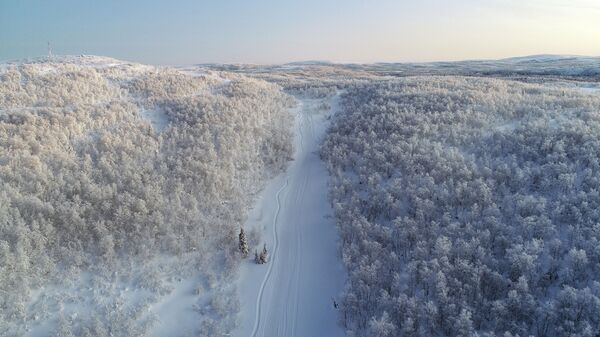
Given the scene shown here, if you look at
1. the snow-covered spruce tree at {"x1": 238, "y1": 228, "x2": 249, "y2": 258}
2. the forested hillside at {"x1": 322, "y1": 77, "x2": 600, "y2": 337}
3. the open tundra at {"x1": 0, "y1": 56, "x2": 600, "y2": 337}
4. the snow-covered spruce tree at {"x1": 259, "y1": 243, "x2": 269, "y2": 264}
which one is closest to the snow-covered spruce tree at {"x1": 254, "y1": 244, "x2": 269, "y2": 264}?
the snow-covered spruce tree at {"x1": 259, "y1": 243, "x2": 269, "y2": 264}

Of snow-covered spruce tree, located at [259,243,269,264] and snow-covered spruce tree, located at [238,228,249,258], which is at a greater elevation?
snow-covered spruce tree, located at [238,228,249,258]

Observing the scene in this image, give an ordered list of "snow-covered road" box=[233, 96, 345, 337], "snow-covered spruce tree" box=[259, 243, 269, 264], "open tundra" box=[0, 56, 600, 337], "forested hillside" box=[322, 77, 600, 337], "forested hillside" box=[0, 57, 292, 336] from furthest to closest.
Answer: "snow-covered spruce tree" box=[259, 243, 269, 264] < "snow-covered road" box=[233, 96, 345, 337] < "forested hillside" box=[0, 57, 292, 336] < "open tundra" box=[0, 56, 600, 337] < "forested hillside" box=[322, 77, 600, 337]

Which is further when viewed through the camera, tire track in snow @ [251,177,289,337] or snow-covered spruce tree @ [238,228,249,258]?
snow-covered spruce tree @ [238,228,249,258]

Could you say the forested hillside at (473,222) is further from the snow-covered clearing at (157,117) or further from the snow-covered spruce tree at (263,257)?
the snow-covered clearing at (157,117)

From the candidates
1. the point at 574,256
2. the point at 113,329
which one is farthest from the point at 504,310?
the point at 113,329

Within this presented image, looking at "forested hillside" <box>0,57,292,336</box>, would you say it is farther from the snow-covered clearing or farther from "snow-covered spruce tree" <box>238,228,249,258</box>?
"snow-covered spruce tree" <box>238,228,249,258</box>

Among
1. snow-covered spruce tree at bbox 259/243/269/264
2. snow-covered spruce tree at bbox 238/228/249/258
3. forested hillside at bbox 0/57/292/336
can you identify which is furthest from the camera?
snow-covered spruce tree at bbox 238/228/249/258
